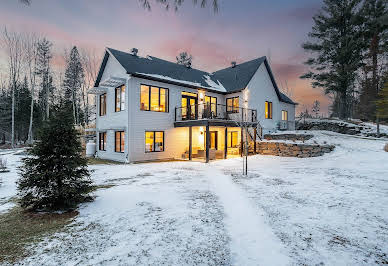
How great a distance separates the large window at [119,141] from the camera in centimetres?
1447

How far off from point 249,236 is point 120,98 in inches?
555

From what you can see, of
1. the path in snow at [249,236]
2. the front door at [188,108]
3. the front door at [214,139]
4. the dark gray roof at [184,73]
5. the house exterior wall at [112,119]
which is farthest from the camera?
the front door at [214,139]

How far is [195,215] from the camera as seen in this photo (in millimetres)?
4500

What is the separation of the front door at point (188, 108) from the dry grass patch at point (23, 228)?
38.6ft

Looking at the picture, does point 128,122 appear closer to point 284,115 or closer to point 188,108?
point 188,108

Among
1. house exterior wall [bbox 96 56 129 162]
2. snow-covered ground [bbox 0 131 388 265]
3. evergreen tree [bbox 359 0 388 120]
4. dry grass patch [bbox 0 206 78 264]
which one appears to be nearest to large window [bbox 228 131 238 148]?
house exterior wall [bbox 96 56 129 162]

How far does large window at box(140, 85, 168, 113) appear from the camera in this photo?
14086 mm

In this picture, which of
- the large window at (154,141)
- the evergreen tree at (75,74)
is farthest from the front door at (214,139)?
the evergreen tree at (75,74)

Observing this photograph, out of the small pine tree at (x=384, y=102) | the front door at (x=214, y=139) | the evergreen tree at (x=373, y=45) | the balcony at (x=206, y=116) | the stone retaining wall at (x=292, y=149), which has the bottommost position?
the stone retaining wall at (x=292, y=149)

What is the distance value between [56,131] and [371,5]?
30921 mm

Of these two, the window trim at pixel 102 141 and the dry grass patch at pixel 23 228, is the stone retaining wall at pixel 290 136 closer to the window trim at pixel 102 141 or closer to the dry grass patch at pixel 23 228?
the window trim at pixel 102 141

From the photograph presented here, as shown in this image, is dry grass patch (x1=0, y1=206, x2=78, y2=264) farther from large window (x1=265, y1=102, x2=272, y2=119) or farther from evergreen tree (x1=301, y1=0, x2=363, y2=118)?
evergreen tree (x1=301, y1=0, x2=363, y2=118)

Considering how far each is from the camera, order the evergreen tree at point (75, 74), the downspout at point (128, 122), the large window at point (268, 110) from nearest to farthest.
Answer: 1. the downspout at point (128, 122)
2. the large window at point (268, 110)
3. the evergreen tree at point (75, 74)

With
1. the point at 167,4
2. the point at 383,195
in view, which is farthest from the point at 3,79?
the point at 383,195
